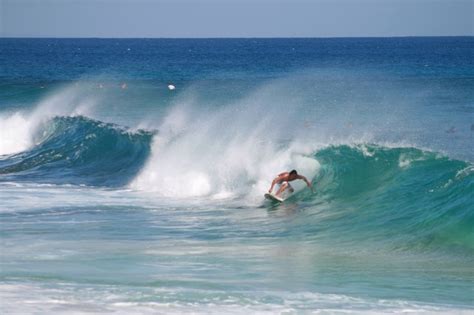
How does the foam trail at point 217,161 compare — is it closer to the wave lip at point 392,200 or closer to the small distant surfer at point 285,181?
the small distant surfer at point 285,181

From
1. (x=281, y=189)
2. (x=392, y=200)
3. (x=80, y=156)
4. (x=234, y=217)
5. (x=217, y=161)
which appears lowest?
(x=234, y=217)

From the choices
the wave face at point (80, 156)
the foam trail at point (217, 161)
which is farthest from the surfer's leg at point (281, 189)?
the wave face at point (80, 156)

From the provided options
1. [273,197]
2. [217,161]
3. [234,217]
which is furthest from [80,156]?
[234,217]

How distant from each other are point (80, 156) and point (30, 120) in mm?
8390

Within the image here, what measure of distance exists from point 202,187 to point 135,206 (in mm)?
2813

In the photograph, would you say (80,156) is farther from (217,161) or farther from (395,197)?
(395,197)

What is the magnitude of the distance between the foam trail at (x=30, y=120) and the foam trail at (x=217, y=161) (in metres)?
5.48

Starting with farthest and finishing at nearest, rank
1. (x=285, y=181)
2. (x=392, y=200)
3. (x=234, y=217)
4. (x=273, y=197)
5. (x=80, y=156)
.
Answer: (x=80, y=156) < (x=285, y=181) < (x=273, y=197) < (x=392, y=200) < (x=234, y=217)

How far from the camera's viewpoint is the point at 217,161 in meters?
23.3

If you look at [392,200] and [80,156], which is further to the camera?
[80,156]

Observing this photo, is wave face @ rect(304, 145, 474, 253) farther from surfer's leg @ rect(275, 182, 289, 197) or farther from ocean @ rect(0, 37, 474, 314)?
surfer's leg @ rect(275, 182, 289, 197)

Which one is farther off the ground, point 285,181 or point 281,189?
point 285,181

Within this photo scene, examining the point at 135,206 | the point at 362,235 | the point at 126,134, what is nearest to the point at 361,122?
the point at 126,134

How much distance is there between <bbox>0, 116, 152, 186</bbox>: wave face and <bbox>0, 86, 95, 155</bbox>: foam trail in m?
0.46
